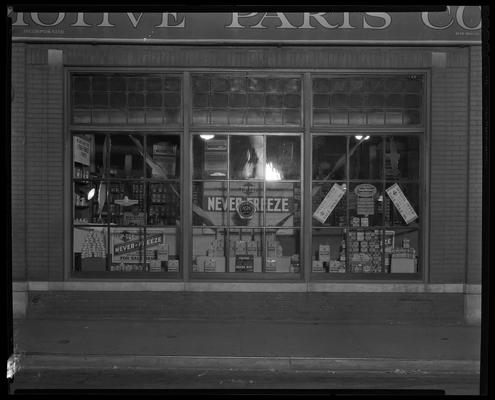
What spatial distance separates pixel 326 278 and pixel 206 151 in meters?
2.85

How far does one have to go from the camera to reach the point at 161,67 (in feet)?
31.2

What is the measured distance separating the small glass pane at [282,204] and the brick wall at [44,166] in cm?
332

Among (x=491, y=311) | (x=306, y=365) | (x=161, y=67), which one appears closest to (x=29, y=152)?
(x=161, y=67)

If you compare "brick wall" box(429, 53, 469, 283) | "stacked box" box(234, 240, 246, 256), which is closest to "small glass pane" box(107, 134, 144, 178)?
"stacked box" box(234, 240, 246, 256)

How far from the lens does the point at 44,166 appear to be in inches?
376

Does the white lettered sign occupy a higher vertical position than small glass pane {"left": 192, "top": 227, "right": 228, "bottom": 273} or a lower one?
higher

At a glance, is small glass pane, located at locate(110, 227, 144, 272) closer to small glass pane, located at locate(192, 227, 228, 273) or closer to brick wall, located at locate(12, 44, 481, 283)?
small glass pane, located at locate(192, 227, 228, 273)

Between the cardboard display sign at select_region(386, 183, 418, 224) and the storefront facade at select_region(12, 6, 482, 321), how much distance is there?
3 centimetres

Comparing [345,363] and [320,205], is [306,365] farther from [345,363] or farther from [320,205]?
[320,205]

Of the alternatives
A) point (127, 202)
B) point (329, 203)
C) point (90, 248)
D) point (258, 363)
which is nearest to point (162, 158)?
point (127, 202)

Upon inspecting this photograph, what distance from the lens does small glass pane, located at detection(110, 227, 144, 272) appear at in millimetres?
9867

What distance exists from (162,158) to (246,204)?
156 centimetres

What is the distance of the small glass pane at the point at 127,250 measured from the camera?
9867 mm

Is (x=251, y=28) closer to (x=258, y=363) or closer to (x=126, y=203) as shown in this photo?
(x=126, y=203)
